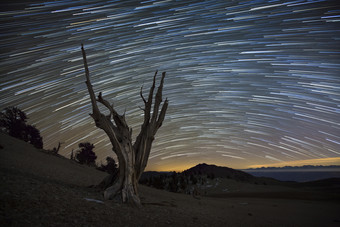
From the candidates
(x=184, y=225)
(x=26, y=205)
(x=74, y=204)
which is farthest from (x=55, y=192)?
(x=184, y=225)

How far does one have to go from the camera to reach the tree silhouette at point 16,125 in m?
22.8

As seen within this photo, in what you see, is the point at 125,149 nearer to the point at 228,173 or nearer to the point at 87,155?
the point at 87,155

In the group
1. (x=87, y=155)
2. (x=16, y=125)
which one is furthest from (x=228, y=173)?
(x=16, y=125)

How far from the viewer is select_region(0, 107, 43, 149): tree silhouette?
2281 cm

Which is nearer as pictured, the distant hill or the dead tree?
the dead tree

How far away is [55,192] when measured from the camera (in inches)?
203

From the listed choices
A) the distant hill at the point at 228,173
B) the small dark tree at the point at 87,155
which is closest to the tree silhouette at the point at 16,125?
the small dark tree at the point at 87,155

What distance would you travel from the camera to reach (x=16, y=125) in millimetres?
23234

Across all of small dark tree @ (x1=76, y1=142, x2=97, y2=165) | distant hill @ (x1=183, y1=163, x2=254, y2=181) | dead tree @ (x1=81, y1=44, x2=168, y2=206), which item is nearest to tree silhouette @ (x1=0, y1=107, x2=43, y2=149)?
small dark tree @ (x1=76, y1=142, x2=97, y2=165)

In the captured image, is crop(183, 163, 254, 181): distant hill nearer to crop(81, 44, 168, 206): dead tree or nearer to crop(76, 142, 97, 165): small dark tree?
crop(76, 142, 97, 165): small dark tree

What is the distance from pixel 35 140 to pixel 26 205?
81.9ft

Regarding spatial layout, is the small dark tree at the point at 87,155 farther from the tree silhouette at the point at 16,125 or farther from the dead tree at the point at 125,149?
the dead tree at the point at 125,149

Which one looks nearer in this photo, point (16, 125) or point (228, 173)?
point (16, 125)

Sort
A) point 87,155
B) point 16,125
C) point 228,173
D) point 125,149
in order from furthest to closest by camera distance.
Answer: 1. point 228,173
2. point 87,155
3. point 16,125
4. point 125,149
